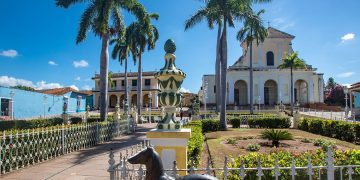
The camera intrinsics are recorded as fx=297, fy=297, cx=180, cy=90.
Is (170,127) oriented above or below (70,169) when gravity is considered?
above

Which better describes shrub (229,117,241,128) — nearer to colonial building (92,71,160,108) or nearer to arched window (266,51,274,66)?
arched window (266,51,274,66)

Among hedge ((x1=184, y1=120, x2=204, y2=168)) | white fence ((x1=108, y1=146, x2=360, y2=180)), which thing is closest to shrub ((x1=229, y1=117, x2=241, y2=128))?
hedge ((x1=184, y1=120, x2=204, y2=168))

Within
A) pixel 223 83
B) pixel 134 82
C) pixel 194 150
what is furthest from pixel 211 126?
pixel 134 82

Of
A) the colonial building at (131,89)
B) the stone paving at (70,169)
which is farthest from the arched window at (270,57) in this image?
the stone paving at (70,169)

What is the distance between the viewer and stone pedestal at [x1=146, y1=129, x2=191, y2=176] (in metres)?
4.73

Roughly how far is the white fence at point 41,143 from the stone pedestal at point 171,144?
6302mm

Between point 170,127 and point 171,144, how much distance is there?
0.93ft

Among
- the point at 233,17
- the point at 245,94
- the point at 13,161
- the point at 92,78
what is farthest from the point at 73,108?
the point at 13,161

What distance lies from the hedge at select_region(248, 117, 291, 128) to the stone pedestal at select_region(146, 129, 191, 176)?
2357 cm

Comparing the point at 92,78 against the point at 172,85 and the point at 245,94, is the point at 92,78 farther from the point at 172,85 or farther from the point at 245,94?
the point at 172,85

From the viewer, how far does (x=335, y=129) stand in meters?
19.3

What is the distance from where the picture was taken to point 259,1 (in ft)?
78.6

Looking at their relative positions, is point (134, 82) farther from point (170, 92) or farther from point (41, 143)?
point (170, 92)

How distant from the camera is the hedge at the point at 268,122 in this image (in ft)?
88.8
